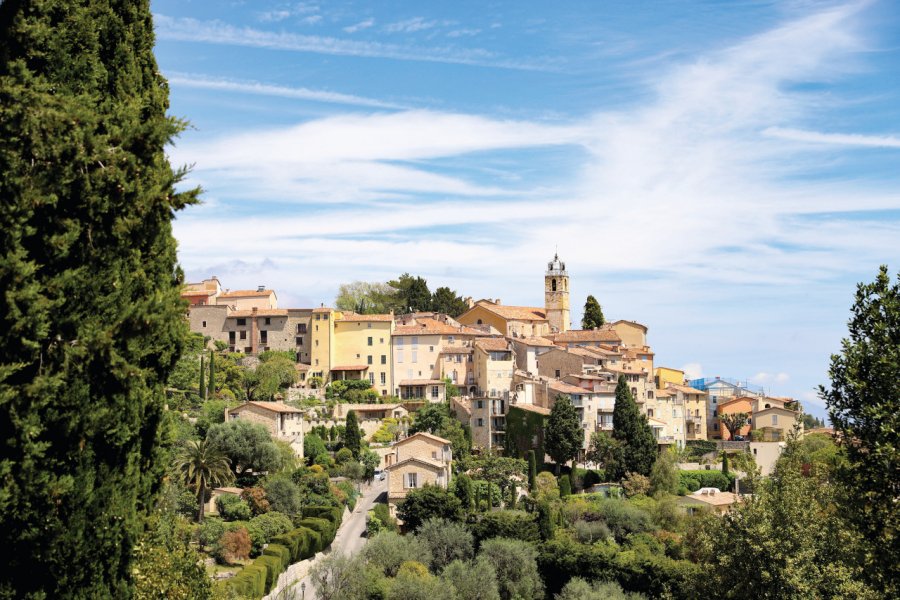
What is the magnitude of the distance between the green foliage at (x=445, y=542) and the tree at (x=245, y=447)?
362 inches

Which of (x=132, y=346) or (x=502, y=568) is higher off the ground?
(x=132, y=346)

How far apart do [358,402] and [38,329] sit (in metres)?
69.3

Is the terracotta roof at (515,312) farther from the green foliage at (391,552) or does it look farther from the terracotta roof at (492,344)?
the green foliage at (391,552)

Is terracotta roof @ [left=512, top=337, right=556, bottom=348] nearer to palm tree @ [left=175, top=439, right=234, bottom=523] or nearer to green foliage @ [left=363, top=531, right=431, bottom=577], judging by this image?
green foliage @ [left=363, top=531, right=431, bottom=577]

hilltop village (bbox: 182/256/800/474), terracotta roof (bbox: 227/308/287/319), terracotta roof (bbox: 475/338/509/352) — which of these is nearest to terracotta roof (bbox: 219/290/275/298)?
hilltop village (bbox: 182/256/800/474)

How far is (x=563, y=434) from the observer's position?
6906cm

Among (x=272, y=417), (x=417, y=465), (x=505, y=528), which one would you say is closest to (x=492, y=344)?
(x=417, y=465)

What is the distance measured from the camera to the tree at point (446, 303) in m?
109

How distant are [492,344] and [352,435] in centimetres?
2085

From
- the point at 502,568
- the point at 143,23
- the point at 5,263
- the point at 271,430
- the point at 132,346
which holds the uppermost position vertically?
the point at 143,23

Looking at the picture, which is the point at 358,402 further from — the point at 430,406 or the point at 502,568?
the point at 502,568

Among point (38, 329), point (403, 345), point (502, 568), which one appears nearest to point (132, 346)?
point (38, 329)

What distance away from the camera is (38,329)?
959 cm

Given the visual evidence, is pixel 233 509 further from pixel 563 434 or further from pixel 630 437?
pixel 630 437
